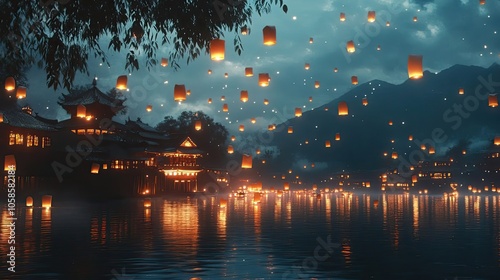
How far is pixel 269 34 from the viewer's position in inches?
481

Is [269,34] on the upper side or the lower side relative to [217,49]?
upper

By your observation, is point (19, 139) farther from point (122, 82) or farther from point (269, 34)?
point (269, 34)

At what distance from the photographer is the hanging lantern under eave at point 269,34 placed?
12.0 meters

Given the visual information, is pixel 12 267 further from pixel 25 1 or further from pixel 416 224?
pixel 416 224

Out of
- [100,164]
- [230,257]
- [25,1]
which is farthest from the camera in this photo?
[100,164]

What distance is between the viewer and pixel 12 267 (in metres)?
10.2

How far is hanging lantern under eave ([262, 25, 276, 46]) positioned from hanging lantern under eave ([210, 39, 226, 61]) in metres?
1.69

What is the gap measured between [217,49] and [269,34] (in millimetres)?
2178

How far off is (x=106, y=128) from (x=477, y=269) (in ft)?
163

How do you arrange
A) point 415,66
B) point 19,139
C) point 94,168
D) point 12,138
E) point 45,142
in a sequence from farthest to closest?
point 94,168 → point 45,142 → point 19,139 → point 12,138 → point 415,66

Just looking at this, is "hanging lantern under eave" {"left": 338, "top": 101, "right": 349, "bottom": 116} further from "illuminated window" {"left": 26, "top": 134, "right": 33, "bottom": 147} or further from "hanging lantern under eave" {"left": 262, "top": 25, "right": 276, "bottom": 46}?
"illuminated window" {"left": 26, "top": 134, "right": 33, "bottom": 147}

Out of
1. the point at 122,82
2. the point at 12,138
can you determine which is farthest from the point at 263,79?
the point at 12,138

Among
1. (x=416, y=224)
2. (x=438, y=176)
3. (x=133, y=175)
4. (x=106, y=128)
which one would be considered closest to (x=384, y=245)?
(x=416, y=224)

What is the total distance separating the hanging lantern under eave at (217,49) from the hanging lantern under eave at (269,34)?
169 cm
